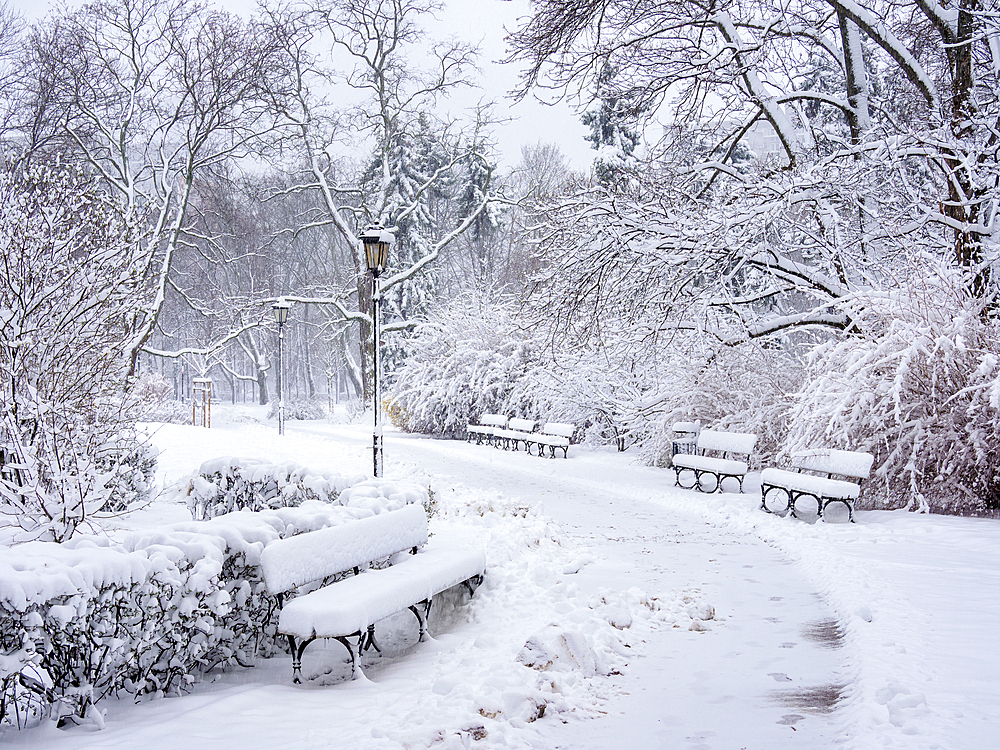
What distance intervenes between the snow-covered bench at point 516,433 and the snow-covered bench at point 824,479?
344 inches

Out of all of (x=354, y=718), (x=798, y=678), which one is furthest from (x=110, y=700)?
(x=798, y=678)

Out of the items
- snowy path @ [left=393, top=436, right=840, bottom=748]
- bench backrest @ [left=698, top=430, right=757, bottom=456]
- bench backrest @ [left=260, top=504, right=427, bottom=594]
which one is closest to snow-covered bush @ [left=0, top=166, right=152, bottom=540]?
bench backrest @ [left=260, top=504, right=427, bottom=594]

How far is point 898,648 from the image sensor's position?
4473 mm

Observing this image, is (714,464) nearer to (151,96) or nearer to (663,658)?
(663,658)

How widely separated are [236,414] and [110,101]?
1725 centimetres

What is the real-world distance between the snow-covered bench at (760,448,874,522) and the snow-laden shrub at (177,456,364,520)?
5.60m

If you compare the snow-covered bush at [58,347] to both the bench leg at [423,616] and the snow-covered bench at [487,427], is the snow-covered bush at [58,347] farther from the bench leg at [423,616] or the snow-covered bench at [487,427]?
the snow-covered bench at [487,427]

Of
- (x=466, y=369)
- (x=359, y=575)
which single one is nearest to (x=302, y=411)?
(x=466, y=369)

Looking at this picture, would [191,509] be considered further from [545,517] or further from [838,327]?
[838,327]

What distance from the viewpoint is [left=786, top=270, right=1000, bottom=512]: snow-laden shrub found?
28.0 feet

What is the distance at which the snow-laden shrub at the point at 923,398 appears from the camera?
336 inches

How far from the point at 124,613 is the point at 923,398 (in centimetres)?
870

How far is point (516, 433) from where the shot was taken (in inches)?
751

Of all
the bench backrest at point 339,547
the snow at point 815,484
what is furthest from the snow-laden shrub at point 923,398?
the bench backrest at point 339,547
